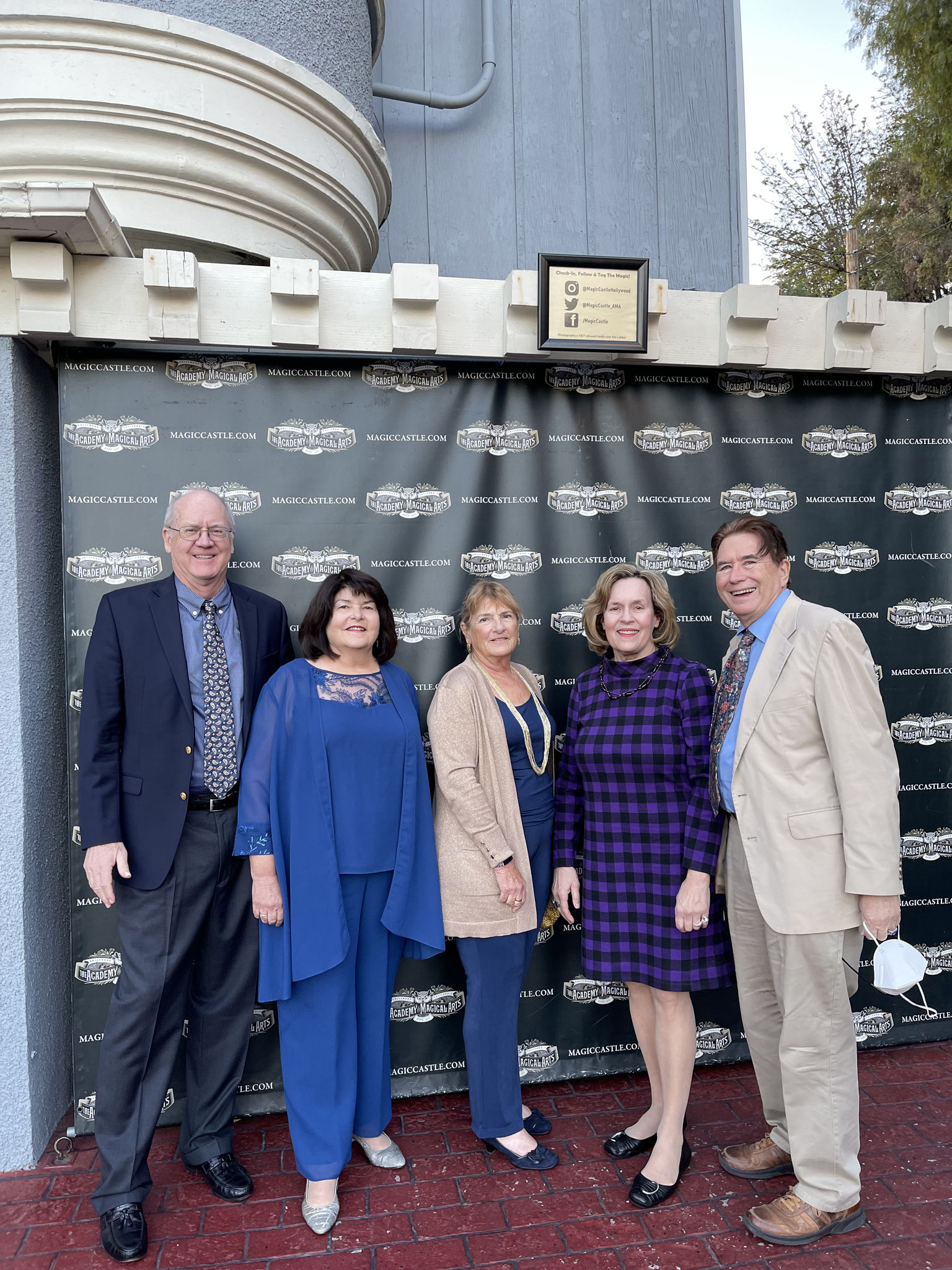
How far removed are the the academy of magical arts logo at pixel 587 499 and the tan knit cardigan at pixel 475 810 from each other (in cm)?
91

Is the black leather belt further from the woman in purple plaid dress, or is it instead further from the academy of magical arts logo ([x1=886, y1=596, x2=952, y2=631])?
the academy of magical arts logo ([x1=886, y1=596, x2=952, y2=631])

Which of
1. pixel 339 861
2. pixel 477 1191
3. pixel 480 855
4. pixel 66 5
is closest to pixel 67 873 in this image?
pixel 339 861

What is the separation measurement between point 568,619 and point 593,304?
1.16 m

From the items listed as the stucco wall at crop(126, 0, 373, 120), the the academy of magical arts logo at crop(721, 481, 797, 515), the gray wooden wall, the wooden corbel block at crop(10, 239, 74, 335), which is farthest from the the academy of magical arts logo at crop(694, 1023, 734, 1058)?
the stucco wall at crop(126, 0, 373, 120)

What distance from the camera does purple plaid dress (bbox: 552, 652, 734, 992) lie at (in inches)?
102

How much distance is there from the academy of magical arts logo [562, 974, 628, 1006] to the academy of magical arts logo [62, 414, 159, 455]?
8.45 ft

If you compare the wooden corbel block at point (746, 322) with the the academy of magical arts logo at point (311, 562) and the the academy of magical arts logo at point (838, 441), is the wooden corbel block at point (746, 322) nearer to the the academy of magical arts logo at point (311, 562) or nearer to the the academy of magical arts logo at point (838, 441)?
the the academy of magical arts logo at point (838, 441)

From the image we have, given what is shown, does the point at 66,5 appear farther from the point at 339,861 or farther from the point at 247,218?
the point at 339,861

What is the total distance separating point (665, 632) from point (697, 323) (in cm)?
128

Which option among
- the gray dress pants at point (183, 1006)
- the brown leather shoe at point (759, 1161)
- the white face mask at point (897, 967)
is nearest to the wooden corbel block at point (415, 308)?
the gray dress pants at point (183, 1006)

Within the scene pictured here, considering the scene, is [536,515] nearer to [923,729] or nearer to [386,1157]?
[923,729]

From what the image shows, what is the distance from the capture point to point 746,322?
317 cm

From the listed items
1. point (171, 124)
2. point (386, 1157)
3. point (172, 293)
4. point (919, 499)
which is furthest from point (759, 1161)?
point (171, 124)

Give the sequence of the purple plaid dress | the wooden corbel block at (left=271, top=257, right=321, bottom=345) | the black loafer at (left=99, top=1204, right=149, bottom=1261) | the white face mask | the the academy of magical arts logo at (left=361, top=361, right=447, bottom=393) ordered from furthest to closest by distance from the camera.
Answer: the the academy of magical arts logo at (left=361, top=361, right=447, bottom=393) < the wooden corbel block at (left=271, top=257, right=321, bottom=345) < the purple plaid dress < the black loafer at (left=99, top=1204, right=149, bottom=1261) < the white face mask
